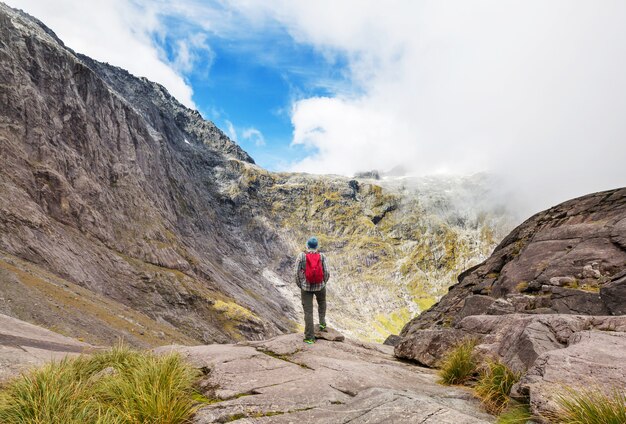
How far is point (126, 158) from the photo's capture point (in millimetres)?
139125

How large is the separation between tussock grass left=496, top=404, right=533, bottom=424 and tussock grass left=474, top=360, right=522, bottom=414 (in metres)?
1.33

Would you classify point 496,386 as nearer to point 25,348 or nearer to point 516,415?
point 516,415

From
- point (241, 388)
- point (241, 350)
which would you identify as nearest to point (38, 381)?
point (241, 388)

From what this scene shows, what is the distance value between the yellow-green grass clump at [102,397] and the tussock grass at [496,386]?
21.4ft

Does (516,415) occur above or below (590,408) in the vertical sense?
below

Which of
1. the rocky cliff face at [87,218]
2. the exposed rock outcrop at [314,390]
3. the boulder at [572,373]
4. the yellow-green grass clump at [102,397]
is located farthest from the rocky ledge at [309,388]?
the rocky cliff face at [87,218]

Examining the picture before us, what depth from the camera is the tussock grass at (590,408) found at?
17.4 feet

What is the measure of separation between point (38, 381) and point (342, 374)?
22.8 feet

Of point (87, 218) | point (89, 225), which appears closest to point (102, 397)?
point (89, 225)

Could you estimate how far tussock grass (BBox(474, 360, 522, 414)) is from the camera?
8.52 metres

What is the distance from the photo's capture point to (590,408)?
548 cm

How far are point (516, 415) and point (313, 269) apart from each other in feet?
28.3

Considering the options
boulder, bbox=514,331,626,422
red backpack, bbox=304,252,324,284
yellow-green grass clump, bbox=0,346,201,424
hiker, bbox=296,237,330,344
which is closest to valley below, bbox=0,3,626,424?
boulder, bbox=514,331,626,422

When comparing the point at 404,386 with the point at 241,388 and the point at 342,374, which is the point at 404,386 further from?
the point at 241,388
